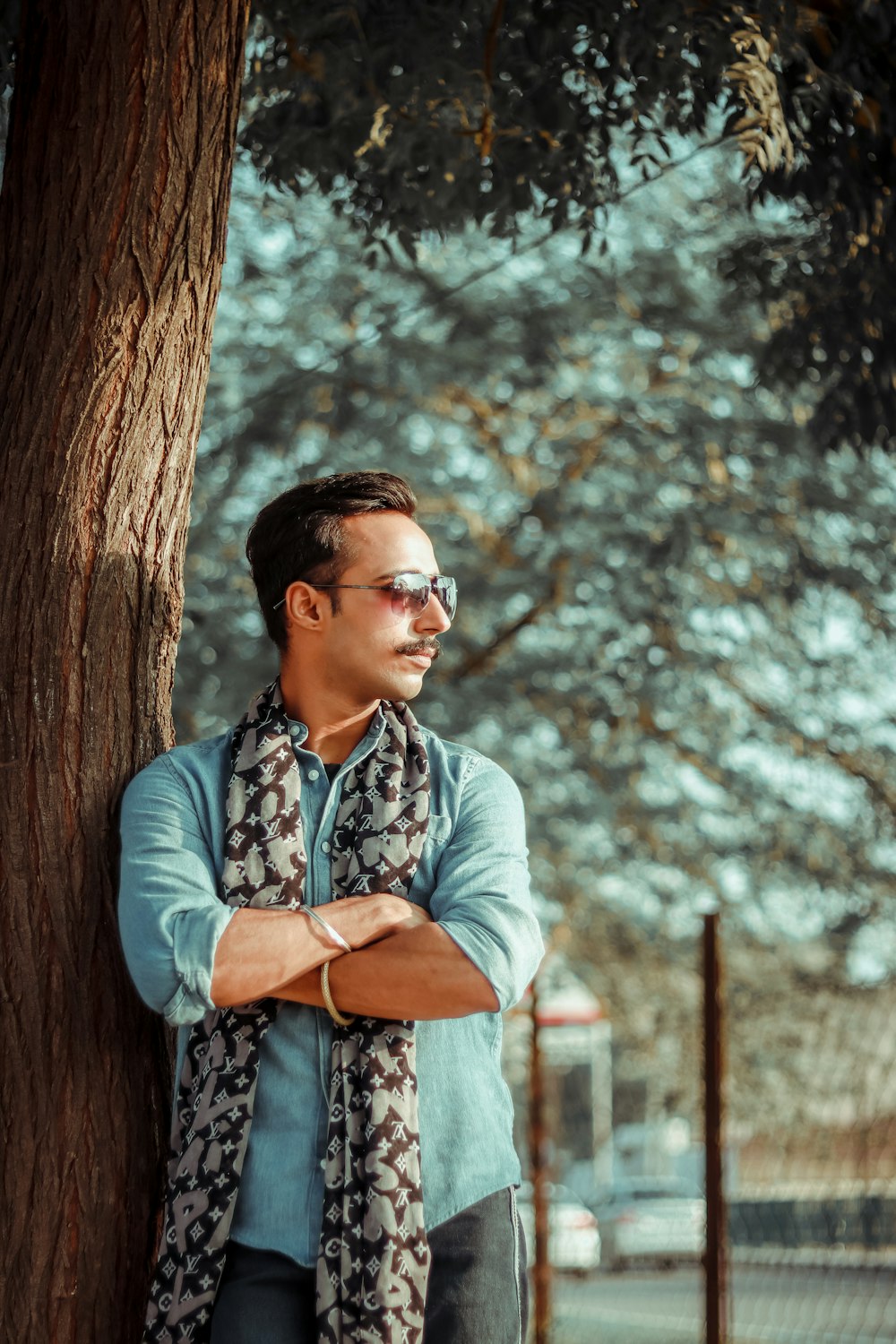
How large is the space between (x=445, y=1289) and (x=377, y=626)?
1.10 metres

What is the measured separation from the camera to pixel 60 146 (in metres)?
2.91

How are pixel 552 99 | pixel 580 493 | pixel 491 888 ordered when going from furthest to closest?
pixel 580 493
pixel 552 99
pixel 491 888

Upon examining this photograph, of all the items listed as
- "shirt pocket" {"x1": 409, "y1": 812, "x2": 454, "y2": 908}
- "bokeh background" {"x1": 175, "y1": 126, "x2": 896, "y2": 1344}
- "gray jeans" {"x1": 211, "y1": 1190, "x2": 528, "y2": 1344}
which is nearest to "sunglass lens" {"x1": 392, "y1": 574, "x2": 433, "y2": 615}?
"shirt pocket" {"x1": 409, "y1": 812, "x2": 454, "y2": 908}

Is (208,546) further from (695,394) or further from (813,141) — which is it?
(813,141)

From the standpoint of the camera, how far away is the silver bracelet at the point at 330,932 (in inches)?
94.2

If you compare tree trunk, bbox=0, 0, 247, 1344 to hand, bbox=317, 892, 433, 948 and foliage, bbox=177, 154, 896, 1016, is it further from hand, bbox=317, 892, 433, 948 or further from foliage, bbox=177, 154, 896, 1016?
foliage, bbox=177, 154, 896, 1016

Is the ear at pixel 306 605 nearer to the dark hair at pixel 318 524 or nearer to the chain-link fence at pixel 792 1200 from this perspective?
the dark hair at pixel 318 524

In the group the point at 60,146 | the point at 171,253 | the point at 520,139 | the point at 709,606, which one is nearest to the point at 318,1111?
the point at 171,253

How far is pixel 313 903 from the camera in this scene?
258 centimetres

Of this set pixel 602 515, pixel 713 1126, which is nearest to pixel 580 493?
pixel 602 515

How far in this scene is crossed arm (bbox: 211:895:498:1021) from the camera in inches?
92.0

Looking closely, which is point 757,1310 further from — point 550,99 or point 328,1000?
point 328,1000

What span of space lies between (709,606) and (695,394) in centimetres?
151

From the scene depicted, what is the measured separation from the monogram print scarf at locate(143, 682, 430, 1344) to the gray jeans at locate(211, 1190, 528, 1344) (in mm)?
43
